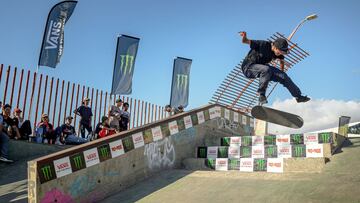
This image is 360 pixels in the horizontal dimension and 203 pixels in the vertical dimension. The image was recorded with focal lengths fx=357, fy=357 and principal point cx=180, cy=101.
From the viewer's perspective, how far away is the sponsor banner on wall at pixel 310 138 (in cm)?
783

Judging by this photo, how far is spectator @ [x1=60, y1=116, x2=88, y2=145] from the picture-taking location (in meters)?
12.2

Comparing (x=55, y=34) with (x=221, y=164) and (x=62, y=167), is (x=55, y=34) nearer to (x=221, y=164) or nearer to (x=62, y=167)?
(x=62, y=167)

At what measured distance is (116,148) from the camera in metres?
7.43

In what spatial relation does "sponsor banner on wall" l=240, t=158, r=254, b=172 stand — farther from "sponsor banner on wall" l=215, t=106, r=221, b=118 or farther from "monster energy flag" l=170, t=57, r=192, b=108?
"monster energy flag" l=170, t=57, r=192, b=108

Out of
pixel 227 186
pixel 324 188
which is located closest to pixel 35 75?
pixel 227 186

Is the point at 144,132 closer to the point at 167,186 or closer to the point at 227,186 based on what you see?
the point at 167,186

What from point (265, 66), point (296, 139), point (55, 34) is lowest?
point (296, 139)

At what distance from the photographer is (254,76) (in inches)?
312

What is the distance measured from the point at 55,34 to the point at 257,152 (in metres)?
10.2

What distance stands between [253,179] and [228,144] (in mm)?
2559

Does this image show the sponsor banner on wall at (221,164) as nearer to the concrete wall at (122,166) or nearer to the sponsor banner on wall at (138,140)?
the concrete wall at (122,166)

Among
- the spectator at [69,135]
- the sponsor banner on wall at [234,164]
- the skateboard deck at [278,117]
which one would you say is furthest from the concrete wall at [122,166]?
the spectator at [69,135]

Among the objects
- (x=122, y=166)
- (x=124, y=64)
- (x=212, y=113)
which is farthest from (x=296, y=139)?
(x=124, y=64)

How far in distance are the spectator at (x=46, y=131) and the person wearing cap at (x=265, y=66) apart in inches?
283
